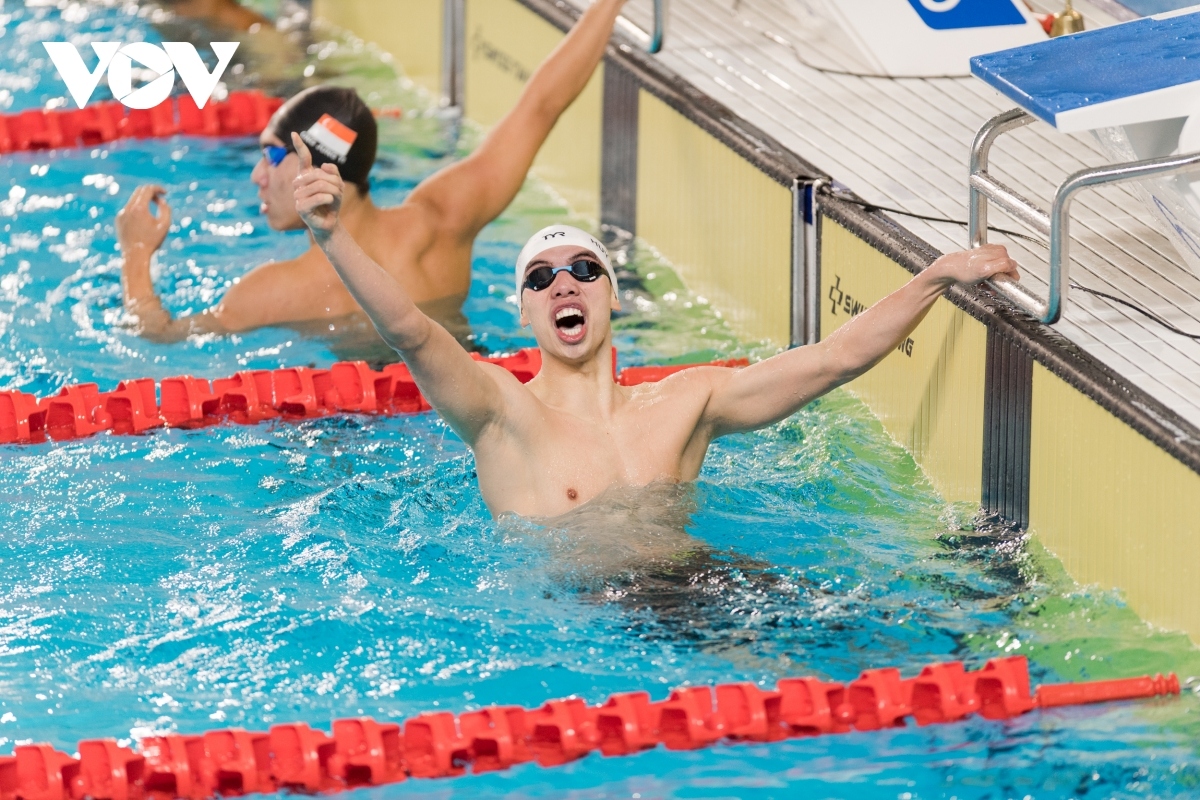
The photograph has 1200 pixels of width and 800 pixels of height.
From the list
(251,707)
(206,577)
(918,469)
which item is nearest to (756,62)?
(918,469)

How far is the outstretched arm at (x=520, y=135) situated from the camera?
4.80 m

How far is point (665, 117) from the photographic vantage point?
5.64m

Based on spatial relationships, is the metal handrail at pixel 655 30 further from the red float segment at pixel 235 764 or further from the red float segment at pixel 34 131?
the red float segment at pixel 235 764

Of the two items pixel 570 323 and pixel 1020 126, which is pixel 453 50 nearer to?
pixel 1020 126

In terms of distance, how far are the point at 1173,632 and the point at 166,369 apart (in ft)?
9.54

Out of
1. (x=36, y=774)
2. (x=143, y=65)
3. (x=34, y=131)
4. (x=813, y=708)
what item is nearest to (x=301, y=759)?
(x=36, y=774)

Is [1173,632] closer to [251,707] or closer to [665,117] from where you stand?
[251,707]

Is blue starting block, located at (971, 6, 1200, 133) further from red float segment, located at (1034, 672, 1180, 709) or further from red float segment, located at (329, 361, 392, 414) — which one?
red float segment, located at (329, 361, 392, 414)

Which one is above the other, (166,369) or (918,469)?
(166,369)

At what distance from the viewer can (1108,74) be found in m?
3.58

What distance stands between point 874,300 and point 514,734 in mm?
1907

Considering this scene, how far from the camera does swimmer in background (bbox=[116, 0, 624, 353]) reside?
15.2ft

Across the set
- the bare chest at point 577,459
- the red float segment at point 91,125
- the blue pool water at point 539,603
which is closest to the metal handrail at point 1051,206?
the blue pool water at point 539,603

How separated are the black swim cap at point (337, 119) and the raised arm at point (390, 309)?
1.50 metres
